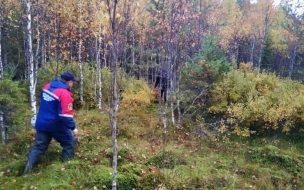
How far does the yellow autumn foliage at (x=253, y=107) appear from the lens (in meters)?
7.17

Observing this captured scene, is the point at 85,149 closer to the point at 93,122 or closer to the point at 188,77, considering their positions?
the point at 93,122

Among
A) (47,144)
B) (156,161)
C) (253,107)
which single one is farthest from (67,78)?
(253,107)

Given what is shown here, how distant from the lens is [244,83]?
8.38 meters

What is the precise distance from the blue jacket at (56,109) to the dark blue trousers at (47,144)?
0.13 meters

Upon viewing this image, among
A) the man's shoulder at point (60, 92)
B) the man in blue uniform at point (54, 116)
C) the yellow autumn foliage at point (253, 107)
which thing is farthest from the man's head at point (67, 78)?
the yellow autumn foliage at point (253, 107)

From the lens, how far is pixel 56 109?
445 centimetres

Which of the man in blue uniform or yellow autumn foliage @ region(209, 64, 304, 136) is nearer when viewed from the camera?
the man in blue uniform

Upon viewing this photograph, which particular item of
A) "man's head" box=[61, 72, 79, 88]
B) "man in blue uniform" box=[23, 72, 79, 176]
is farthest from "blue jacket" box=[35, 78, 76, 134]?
"man's head" box=[61, 72, 79, 88]

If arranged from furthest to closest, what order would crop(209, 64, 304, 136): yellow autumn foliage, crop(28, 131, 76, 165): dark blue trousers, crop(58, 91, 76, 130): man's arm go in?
crop(209, 64, 304, 136): yellow autumn foliage → crop(28, 131, 76, 165): dark blue trousers → crop(58, 91, 76, 130): man's arm

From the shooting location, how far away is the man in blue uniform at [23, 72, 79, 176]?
14.2 ft

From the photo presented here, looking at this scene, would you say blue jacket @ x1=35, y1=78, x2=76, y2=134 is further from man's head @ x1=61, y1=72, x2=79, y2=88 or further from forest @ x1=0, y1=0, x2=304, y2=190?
forest @ x1=0, y1=0, x2=304, y2=190

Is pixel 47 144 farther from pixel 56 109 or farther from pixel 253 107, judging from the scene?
pixel 253 107

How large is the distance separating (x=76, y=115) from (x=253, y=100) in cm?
584

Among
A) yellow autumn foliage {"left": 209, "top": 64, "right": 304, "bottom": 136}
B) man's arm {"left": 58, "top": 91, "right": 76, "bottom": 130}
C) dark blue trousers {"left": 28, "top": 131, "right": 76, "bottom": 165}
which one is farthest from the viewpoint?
yellow autumn foliage {"left": 209, "top": 64, "right": 304, "bottom": 136}
